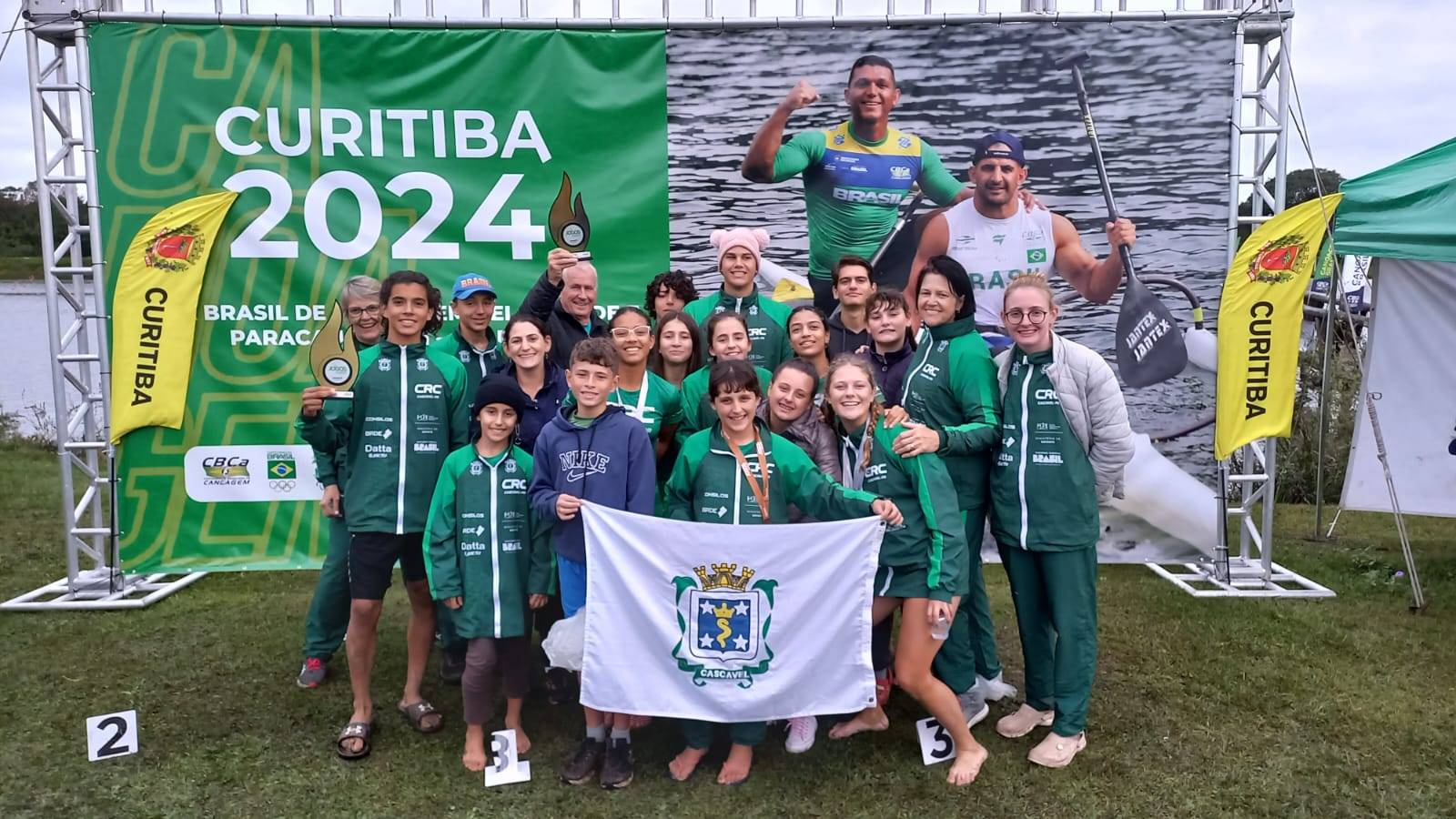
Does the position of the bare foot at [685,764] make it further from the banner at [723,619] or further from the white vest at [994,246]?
the white vest at [994,246]

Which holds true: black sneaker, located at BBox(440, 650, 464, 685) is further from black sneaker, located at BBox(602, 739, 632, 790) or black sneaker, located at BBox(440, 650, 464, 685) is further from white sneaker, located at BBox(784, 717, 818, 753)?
white sneaker, located at BBox(784, 717, 818, 753)

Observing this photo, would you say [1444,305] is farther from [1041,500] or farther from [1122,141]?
[1041,500]

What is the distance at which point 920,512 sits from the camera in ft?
10.5

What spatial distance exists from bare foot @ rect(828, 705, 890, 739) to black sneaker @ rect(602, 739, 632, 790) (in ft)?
2.74

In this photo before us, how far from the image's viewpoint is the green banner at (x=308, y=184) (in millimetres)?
5195

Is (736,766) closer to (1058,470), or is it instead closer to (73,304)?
(1058,470)

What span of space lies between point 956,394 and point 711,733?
1.55 metres

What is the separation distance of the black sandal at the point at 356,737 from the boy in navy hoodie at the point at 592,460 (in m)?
0.82

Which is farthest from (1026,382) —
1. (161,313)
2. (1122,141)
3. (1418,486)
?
(161,313)

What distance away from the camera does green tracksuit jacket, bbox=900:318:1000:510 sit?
338cm

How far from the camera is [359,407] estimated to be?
347 centimetres

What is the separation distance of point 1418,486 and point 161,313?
7276 mm

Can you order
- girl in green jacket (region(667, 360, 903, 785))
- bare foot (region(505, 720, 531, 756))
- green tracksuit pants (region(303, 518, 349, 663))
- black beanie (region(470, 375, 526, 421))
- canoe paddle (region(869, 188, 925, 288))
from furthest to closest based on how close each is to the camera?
canoe paddle (region(869, 188, 925, 288)) → green tracksuit pants (region(303, 518, 349, 663)) → bare foot (region(505, 720, 531, 756)) → black beanie (region(470, 375, 526, 421)) → girl in green jacket (region(667, 360, 903, 785))

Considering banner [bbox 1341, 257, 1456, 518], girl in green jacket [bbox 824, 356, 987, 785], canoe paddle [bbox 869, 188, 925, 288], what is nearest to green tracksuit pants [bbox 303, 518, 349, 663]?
girl in green jacket [bbox 824, 356, 987, 785]
